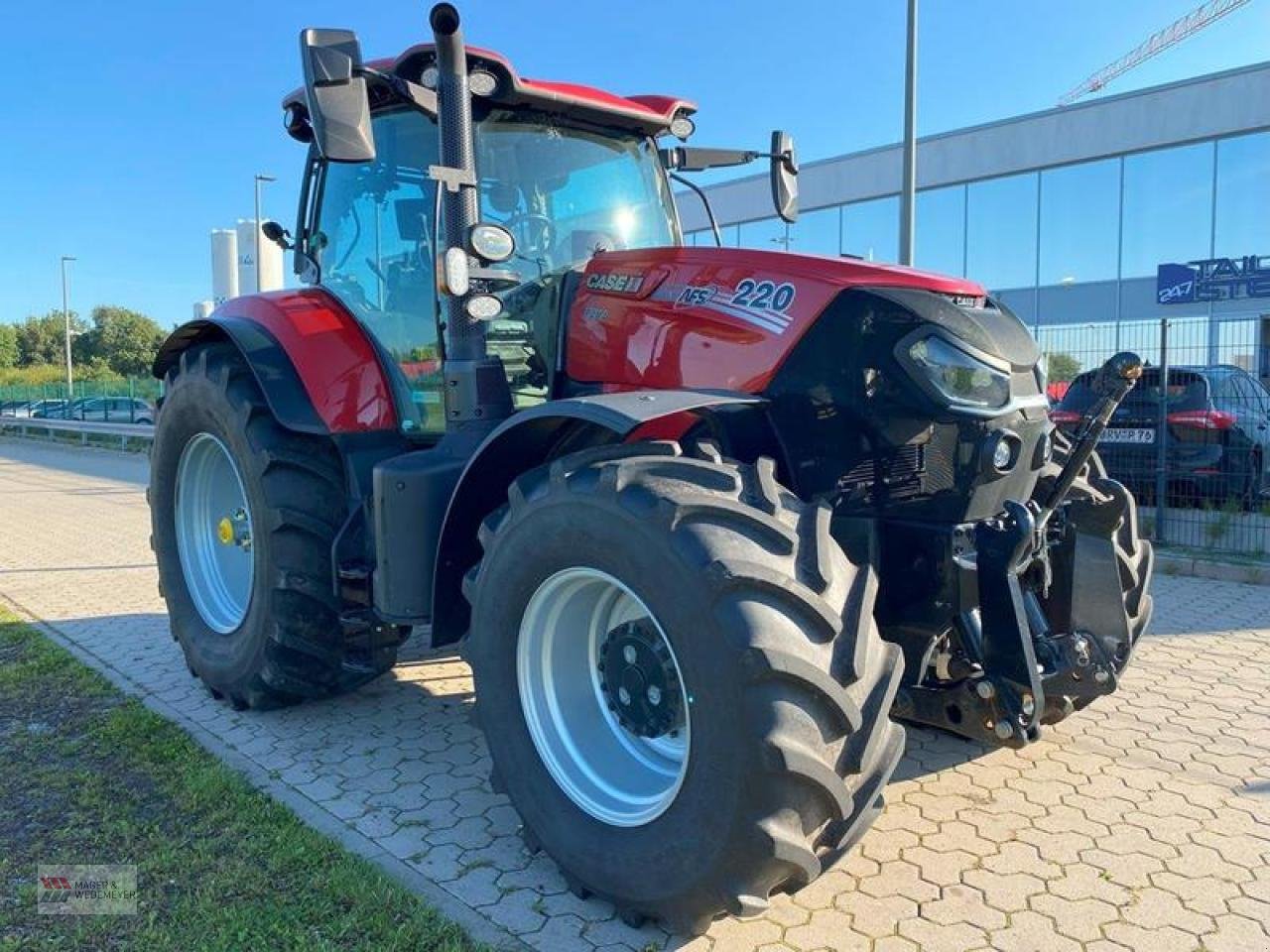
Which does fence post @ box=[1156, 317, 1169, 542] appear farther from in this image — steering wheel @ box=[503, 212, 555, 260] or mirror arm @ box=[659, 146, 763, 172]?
steering wheel @ box=[503, 212, 555, 260]

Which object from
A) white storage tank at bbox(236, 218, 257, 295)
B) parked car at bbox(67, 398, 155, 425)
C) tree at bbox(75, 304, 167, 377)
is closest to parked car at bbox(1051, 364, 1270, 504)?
white storage tank at bbox(236, 218, 257, 295)

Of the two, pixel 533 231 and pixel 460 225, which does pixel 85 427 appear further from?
pixel 460 225

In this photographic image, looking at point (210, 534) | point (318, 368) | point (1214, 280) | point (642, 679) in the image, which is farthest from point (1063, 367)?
point (1214, 280)

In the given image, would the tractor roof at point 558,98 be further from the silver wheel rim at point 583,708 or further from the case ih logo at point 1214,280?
the case ih logo at point 1214,280

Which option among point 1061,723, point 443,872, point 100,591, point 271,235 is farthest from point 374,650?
point 100,591

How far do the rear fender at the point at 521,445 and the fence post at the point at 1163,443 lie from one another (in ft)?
23.2

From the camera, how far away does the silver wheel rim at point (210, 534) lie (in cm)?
488

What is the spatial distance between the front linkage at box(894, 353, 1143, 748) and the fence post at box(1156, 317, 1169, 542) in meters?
5.91

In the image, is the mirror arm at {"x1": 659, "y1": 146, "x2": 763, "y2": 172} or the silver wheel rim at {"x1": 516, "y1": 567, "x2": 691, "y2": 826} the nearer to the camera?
the silver wheel rim at {"x1": 516, "y1": 567, "x2": 691, "y2": 826}

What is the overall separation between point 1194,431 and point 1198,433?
0.04 m

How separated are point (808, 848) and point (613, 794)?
74 centimetres

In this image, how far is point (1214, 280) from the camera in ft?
61.9

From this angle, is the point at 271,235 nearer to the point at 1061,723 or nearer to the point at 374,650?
the point at 374,650

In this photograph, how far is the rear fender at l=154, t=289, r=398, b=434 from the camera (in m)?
4.12
